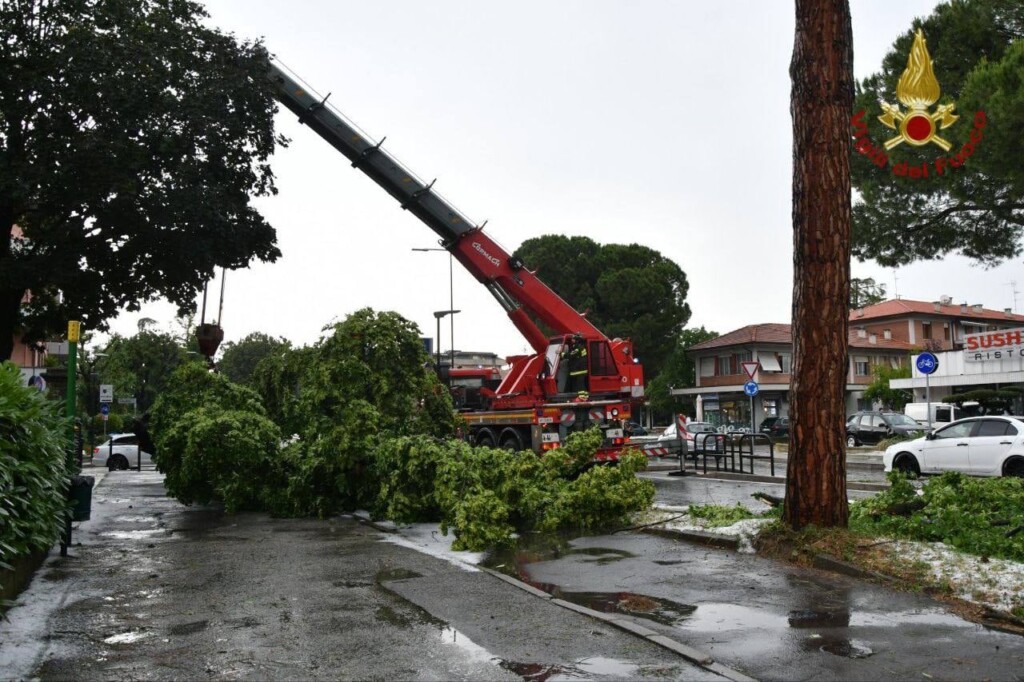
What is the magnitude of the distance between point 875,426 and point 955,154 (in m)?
20.6

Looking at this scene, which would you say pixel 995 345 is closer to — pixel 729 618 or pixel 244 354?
pixel 729 618

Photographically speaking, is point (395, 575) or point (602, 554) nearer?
point (395, 575)

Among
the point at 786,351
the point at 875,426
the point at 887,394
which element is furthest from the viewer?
the point at 786,351

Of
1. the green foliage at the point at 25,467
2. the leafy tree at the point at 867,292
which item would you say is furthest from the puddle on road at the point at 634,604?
the leafy tree at the point at 867,292

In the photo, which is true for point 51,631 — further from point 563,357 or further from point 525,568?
point 563,357

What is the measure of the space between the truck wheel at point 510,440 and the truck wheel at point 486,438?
0.25 meters

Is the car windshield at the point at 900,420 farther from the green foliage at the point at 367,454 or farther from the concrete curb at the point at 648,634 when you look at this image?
the concrete curb at the point at 648,634

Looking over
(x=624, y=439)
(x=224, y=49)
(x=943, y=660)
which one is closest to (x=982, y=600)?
(x=943, y=660)

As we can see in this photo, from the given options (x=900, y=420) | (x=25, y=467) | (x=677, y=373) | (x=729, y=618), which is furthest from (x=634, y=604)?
(x=677, y=373)

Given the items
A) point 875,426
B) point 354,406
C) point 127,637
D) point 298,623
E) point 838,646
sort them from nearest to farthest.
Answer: point 838,646 < point 127,637 < point 298,623 < point 354,406 < point 875,426

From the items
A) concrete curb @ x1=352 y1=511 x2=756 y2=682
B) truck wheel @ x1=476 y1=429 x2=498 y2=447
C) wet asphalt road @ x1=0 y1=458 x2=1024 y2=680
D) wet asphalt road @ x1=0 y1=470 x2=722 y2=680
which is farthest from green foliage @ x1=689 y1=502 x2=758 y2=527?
truck wheel @ x1=476 y1=429 x2=498 y2=447

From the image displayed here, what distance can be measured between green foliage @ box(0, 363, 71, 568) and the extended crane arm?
587 inches

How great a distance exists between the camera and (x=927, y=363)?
80.4 feet

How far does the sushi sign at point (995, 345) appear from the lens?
40.9 metres
